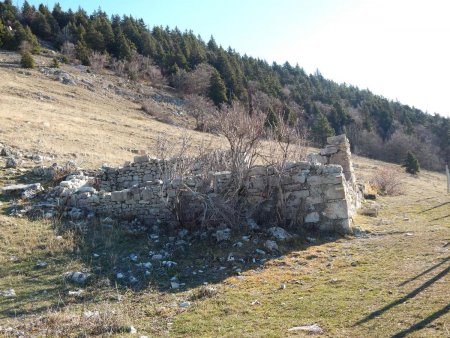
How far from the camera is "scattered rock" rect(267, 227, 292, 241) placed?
9.36 meters

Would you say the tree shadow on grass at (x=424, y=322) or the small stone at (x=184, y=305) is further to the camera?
the small stone at (x=184, y=305)

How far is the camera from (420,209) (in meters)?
13.5

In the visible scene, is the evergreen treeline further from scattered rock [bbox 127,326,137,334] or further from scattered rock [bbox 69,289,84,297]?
scattered rock [bbox 127,326,137,334]

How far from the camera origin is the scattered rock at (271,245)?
884cm

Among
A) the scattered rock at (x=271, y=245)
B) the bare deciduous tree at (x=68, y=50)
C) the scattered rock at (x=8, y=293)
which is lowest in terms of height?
the scattered rock at (x=8, y=293)

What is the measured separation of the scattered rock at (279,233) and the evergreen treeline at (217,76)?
40336mm

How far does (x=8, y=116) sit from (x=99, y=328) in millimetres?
20734

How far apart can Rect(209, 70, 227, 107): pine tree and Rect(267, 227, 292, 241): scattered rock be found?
4355 centimetres

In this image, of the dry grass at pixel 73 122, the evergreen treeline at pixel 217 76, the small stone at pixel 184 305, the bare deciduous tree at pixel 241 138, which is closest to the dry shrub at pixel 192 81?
the evergreen treeline at pixel 217 76

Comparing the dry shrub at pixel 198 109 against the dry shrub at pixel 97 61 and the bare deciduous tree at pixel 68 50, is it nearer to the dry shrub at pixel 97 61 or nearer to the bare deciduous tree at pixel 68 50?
the dry shrub at pixel 97 61

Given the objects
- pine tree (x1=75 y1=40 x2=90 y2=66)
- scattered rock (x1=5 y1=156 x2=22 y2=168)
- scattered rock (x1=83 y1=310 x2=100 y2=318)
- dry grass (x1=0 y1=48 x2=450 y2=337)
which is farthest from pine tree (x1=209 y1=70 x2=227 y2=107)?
scattered rock (x1=83 y1=310 x2=100 y2=318)

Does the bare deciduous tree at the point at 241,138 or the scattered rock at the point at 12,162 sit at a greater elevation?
the bare deciduous tree at the point at 241,138

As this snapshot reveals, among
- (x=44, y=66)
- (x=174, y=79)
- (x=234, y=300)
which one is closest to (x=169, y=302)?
(x=234, y=300)

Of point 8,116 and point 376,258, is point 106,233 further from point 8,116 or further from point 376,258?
point 8,116
